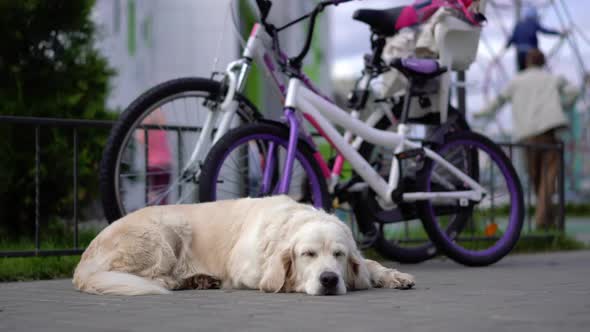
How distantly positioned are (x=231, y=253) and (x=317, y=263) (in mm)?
615

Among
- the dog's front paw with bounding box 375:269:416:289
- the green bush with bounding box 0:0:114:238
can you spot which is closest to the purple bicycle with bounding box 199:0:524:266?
the dog's front paw with bounding box 375:269:416:289

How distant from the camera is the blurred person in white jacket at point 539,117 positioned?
10.2 metres

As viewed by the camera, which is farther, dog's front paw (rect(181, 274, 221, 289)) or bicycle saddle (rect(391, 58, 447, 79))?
bicycle saddle (rect(391, 58, 447, 79))

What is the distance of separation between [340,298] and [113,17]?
12288 mm

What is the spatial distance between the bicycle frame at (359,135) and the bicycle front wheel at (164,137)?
1.01 feet

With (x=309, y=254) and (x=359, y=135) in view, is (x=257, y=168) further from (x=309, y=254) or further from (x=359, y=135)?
(x=309, y=254)

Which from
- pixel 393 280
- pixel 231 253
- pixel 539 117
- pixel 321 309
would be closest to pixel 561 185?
pixel 539 117

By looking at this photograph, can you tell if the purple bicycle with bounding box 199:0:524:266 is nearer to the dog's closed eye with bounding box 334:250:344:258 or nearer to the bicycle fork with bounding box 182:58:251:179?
the bicycle fork with bounding box 182:58:251:179

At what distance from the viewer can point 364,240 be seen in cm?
609

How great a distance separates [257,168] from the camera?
559 cm

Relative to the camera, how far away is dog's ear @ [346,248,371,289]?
14.4ft

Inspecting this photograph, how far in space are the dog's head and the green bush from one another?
3708 millimetres

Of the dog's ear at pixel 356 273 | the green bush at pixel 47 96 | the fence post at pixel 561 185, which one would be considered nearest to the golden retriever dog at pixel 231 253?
the dog's ear at pixel 356 273

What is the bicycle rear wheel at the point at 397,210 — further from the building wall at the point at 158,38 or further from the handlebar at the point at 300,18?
the building wall at the point at 158,38
